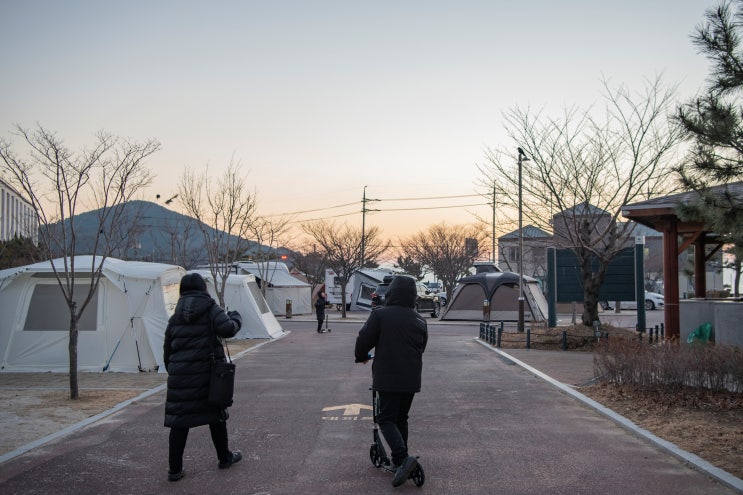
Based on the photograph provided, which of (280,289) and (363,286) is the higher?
(363,286)

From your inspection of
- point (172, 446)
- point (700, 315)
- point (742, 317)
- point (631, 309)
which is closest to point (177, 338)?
point (172, 446)

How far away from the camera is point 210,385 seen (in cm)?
610

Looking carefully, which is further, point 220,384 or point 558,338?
point 558,338

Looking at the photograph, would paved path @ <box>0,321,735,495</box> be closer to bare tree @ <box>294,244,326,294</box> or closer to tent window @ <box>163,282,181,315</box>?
tent window @ <box>163,282,181,315</box>

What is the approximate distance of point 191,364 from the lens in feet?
20.2

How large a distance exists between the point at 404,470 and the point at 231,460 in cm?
187

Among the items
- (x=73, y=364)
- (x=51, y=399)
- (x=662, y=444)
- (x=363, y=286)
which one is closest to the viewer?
(x=662, y=444)

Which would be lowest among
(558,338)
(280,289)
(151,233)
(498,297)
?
(558,338)

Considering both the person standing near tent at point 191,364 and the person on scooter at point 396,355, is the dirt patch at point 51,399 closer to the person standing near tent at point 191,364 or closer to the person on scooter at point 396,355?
the person standing near tent at point 191,364

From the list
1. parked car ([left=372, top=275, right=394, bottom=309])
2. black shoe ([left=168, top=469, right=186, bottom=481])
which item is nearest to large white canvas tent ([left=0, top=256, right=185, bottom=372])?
parked car ([left=372, top=275, right=394, bottom=309])

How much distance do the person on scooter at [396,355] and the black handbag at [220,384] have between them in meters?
1.17

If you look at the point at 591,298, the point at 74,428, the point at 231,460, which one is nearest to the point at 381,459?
the point at 231,460

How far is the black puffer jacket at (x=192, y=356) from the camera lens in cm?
607

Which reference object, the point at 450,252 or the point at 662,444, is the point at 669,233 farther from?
the point at 450,252
